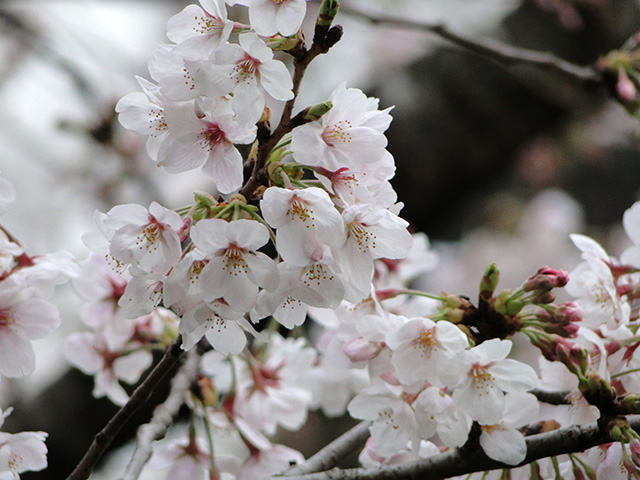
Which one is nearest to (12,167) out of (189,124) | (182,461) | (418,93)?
(418,93)

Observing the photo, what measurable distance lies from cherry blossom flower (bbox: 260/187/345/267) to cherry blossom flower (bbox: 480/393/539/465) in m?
0.37

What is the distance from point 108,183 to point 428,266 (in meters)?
2.33

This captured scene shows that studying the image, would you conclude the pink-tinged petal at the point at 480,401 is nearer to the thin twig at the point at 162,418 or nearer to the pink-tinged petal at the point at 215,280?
the pink-tinged petal at the point at 215,280

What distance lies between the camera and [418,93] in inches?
105

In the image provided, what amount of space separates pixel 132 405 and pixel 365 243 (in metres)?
0.40

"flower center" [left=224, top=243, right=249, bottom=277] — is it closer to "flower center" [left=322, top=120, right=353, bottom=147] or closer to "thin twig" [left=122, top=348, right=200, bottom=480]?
"flower center" [left=322, top=120, right=353, bottom=147]

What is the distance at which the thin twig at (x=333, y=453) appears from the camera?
3.58 feet

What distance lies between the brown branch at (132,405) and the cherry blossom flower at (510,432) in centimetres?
43

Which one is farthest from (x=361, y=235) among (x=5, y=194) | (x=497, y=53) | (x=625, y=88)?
(x=625, y=88)

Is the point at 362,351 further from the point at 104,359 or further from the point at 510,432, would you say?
the point at 104,359

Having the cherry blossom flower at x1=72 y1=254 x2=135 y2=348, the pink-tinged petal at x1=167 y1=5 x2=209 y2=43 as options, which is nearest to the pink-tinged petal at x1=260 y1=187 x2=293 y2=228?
the pink-tinged petal at x1=167 y1=5 x2=209 y2=43

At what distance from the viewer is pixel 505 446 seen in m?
0.90

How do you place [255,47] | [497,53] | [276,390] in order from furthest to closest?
[497,53]
[276,390]
[255,47]

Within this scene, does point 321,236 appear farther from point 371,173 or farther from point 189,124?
point 189,124
